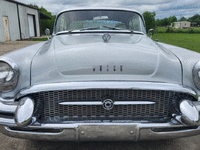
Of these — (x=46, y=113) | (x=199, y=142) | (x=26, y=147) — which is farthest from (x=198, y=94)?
(x=26, y=147)

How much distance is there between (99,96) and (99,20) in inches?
61.8

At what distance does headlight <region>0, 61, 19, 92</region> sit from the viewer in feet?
5.46

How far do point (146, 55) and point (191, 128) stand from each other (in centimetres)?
73

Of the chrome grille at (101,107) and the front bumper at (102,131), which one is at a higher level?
the chrome grille at (101,107)

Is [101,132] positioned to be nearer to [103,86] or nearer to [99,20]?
[103,86]

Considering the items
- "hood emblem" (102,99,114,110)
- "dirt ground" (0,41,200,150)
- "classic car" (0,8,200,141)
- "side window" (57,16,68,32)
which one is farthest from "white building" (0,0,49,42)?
→ "hood emblem" (102,99,114,110)

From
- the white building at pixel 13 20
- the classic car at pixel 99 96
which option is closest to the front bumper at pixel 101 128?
the classic car at pixel 99 96

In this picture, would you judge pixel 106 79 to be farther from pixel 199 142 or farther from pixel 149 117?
pixel 199 142

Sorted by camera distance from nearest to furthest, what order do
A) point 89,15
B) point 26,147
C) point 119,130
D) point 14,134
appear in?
point 119,130 → point 14,134 → point 26,147 → point 89,15

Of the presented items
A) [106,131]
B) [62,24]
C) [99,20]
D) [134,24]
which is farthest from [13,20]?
[106,131]

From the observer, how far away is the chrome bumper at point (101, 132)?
152 centimetres

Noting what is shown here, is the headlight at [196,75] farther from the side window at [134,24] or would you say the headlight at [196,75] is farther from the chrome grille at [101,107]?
the side window at [134,24]

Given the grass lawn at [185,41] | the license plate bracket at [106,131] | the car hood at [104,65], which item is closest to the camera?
the license plate bracket at [106,131]

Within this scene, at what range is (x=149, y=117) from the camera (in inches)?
65.4
